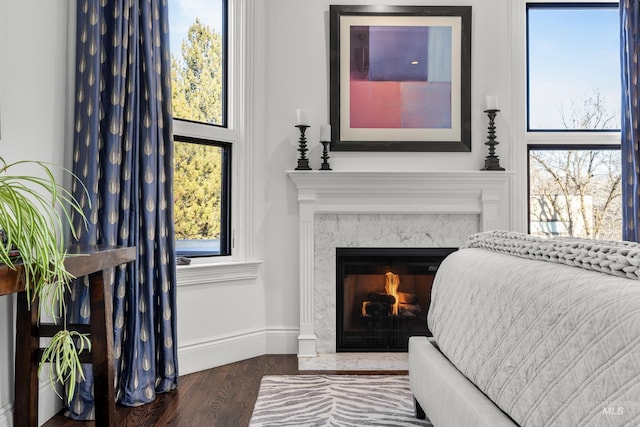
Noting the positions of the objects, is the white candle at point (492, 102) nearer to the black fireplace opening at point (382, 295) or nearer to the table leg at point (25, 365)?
the black fireplace opening at point (382, 295)

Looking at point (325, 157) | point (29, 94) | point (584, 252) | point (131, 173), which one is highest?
point (29, 94)

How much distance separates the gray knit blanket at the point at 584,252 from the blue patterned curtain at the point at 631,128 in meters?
2.24

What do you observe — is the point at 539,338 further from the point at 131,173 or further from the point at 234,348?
the point at 234,348

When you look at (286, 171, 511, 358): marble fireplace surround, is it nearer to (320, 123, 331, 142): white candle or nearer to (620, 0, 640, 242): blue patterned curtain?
(320, 123, 331, 142): white candle

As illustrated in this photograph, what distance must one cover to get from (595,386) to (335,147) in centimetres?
276

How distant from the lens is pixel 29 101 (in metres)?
2.09

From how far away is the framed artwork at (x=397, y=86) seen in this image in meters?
3.52

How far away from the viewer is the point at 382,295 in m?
3.54

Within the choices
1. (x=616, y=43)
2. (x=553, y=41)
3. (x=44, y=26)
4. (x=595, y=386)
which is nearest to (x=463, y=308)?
(x=595, y=386)

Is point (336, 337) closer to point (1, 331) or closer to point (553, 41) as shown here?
point (1, 331)

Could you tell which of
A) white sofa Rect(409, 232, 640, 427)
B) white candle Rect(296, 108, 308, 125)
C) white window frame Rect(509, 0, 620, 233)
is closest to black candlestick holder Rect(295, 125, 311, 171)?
white candle Rect(296, 108, 308, 125)

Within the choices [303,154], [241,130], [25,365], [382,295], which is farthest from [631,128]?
[25,365]

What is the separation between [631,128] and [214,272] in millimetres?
3027

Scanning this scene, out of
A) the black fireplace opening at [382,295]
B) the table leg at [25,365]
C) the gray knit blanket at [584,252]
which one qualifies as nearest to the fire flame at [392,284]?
the black fireplace opening at [382,295]
